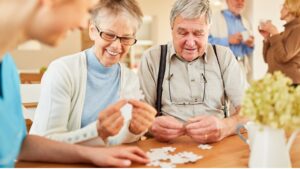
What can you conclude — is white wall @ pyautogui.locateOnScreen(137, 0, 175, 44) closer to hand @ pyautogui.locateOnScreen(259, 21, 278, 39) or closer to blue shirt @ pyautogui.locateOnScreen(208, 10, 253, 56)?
blue shirt @ pyautogui.locateOnScreen(208, 10, 253, 56)

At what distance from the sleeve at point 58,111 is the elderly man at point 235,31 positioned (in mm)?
2176

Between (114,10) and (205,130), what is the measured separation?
0.58m

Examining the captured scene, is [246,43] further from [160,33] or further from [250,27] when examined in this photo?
[160,33]

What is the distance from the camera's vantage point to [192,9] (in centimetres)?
170

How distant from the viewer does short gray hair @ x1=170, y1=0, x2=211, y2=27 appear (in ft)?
5.57

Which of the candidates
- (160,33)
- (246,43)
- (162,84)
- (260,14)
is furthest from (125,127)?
(160,33)

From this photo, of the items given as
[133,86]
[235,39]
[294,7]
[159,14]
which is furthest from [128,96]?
[159,14]

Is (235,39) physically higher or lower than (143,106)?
higher

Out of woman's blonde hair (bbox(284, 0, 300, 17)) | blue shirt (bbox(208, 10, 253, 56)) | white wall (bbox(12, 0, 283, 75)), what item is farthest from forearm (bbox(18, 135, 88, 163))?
white wall (bbox(12, 0, 283, 75))

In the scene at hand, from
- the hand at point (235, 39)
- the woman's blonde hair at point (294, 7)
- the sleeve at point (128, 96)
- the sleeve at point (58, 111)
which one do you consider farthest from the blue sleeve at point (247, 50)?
the sleeve at point (58, 111)

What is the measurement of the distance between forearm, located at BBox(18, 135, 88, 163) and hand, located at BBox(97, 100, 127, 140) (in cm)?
10

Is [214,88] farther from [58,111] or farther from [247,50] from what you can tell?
[247,50]

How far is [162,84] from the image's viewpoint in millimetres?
1830

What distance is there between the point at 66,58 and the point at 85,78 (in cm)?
11
